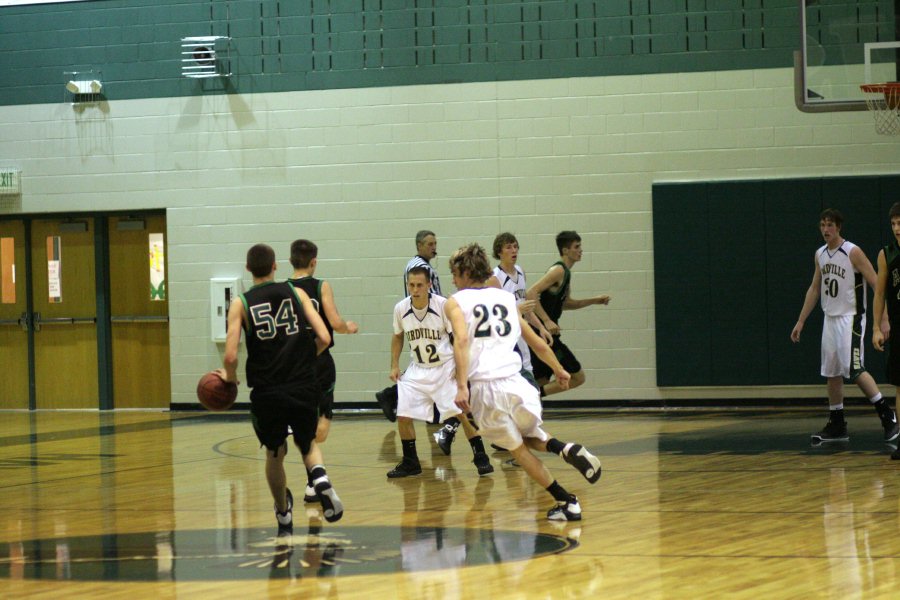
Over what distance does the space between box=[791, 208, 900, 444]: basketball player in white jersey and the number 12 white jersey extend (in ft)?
11.7

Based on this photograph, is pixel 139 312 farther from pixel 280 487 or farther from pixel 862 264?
pixel 280 487

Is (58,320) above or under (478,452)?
above

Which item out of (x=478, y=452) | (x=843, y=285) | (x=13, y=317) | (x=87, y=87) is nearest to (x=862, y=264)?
(x=843, y=285)

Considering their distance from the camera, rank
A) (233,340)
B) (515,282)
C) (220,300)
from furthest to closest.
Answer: (220,300) → (515,282) → (233,340)

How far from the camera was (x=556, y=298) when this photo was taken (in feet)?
36.7

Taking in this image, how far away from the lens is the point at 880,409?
35.7 ft

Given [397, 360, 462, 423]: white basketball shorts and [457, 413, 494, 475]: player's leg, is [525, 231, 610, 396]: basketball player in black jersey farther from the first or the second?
[397, 360, 462, 423]: white basketball shorts

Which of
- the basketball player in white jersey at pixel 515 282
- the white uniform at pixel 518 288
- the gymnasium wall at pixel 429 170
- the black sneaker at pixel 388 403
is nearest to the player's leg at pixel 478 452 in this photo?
the basketball player in white jersey at pixel 515 282

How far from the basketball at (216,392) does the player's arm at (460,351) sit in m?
1.33

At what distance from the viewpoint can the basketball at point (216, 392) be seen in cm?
702

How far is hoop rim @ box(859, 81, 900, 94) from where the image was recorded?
1200cm

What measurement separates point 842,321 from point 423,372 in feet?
12.8

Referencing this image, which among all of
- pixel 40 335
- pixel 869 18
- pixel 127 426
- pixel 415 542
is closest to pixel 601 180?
pixel 869 18

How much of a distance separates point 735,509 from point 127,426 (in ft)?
29.9
